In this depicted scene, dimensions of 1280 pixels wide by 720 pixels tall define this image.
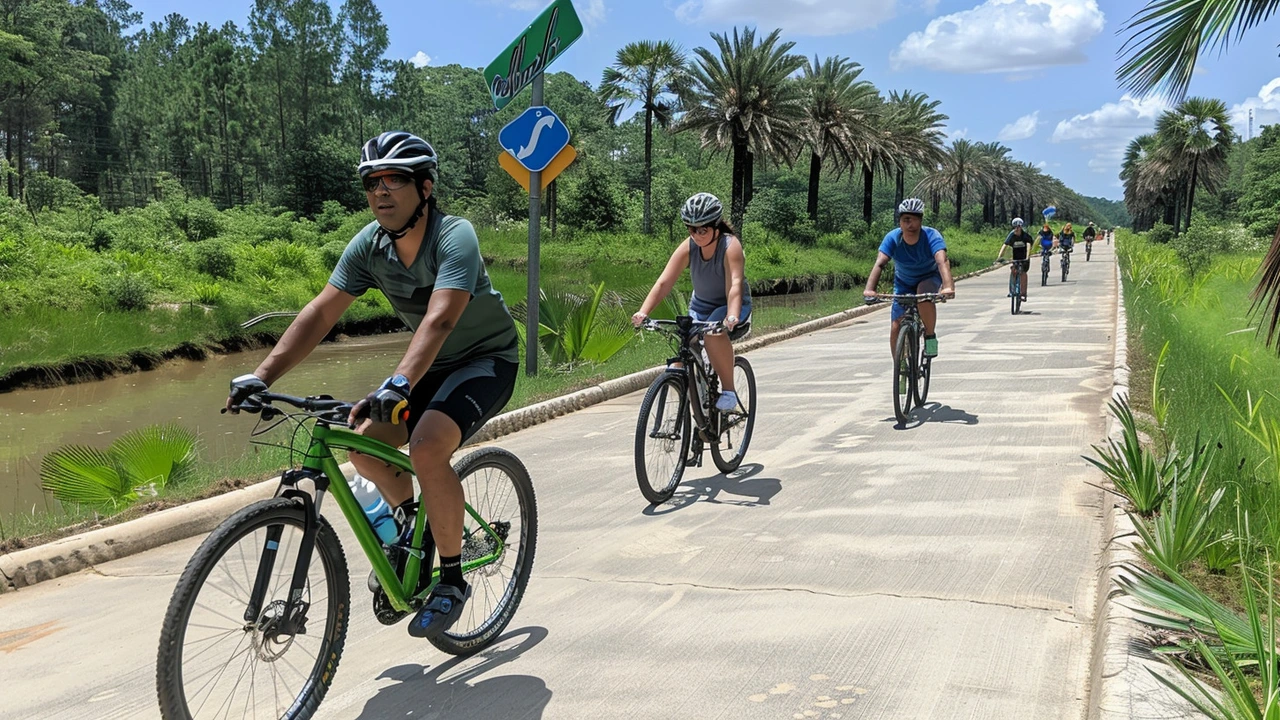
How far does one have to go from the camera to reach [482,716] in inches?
146

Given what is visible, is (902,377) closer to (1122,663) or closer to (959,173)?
(1122,663)

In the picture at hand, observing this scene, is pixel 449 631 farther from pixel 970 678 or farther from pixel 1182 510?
pixel 1182 510

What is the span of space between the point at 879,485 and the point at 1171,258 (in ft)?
99.2

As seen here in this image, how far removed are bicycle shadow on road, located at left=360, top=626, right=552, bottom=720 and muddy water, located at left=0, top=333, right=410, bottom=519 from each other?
5.98 m

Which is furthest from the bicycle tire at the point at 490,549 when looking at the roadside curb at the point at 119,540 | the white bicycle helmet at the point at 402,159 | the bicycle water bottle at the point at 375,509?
the roadside curb at the point at 119,540

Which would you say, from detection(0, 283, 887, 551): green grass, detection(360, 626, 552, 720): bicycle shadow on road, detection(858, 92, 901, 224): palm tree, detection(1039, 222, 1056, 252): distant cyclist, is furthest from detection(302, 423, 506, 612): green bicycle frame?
detection(858, 92, 901, 224): palm tree

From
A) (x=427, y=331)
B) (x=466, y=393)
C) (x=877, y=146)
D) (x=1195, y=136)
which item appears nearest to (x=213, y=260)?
(x=466, y=393)

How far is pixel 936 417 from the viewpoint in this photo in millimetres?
9773

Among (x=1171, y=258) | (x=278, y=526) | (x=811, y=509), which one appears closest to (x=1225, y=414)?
(x=811, y=509)

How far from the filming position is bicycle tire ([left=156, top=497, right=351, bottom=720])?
3.07m

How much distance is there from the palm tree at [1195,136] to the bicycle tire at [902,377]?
73.8m

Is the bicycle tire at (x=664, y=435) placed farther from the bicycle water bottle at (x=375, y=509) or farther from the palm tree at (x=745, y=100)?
the palm tree at (x=745, y=100)

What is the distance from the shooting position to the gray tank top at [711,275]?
7.31 m

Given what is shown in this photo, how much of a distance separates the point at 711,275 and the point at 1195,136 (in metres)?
80.1
